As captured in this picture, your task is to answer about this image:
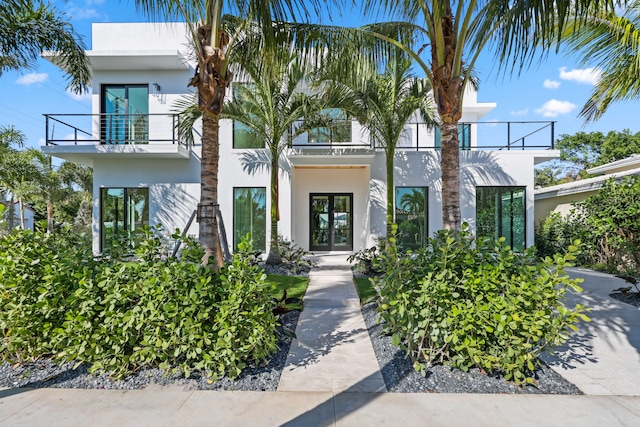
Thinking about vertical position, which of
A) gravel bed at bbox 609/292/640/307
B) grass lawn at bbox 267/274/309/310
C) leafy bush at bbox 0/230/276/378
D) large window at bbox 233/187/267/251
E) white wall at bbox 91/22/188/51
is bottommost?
grass lawn at bbox 267/274/309/310

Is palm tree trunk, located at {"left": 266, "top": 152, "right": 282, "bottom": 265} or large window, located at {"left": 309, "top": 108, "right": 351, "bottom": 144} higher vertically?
large window, located at {"left": 309, "top": 108, "right": 351, "bottom": 144}

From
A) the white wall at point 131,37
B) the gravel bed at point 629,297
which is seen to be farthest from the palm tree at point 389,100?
the white wall at point 131,37

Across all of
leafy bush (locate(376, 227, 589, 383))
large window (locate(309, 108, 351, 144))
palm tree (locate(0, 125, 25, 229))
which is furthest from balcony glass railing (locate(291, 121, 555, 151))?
palm tree (locate(0, 125, 25, 229))

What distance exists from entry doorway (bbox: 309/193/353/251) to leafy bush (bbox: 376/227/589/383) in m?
10.5

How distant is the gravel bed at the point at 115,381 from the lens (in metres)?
3.68

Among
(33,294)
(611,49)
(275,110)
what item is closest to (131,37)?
(275,110)

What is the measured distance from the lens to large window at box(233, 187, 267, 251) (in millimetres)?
12039

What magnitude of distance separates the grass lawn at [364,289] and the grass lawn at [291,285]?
123cm

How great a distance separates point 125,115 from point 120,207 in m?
3.29

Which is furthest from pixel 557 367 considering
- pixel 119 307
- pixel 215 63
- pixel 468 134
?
pixel 468 134

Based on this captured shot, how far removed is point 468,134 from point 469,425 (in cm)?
1367

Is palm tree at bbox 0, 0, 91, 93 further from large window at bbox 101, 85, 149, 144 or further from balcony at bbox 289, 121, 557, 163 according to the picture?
balcony at bbox 289, 121, 557, 163

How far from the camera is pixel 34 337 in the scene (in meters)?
4.10

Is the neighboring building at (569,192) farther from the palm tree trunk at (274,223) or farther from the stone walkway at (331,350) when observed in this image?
the palm tree trunk at (274,223)
